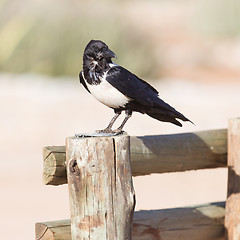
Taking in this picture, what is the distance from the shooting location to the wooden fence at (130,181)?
378 centimetres

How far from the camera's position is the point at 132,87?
4230mm

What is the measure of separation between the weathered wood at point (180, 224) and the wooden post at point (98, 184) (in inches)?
24.5

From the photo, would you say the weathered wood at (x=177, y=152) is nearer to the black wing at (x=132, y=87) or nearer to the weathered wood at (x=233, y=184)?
the weathered wood at (x=233, y=184)

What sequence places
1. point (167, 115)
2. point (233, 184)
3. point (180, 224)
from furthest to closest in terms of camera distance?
point (233, 184) < point (180, 224) < point (167, 115)

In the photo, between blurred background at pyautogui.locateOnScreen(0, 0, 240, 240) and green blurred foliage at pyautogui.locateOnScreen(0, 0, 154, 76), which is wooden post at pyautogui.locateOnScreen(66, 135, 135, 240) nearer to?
blurred background at pyautogui.locateOnScreen(0, 0, 240, 240)

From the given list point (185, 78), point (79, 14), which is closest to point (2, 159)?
point (79, 14)

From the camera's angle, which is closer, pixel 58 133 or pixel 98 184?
pixel 98 184

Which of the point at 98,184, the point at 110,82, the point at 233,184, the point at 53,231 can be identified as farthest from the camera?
the point at 233,184

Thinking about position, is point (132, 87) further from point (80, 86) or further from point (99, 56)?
point (80, 86)

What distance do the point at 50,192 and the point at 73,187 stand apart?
4.94 metres

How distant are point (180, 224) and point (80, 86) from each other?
8.68m

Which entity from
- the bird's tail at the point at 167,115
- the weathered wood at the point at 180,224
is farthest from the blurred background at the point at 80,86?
the bird's tail at the point at 167,115

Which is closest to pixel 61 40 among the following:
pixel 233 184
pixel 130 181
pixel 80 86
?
pixel 80 86

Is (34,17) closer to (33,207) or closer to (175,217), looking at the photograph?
(33,207)
